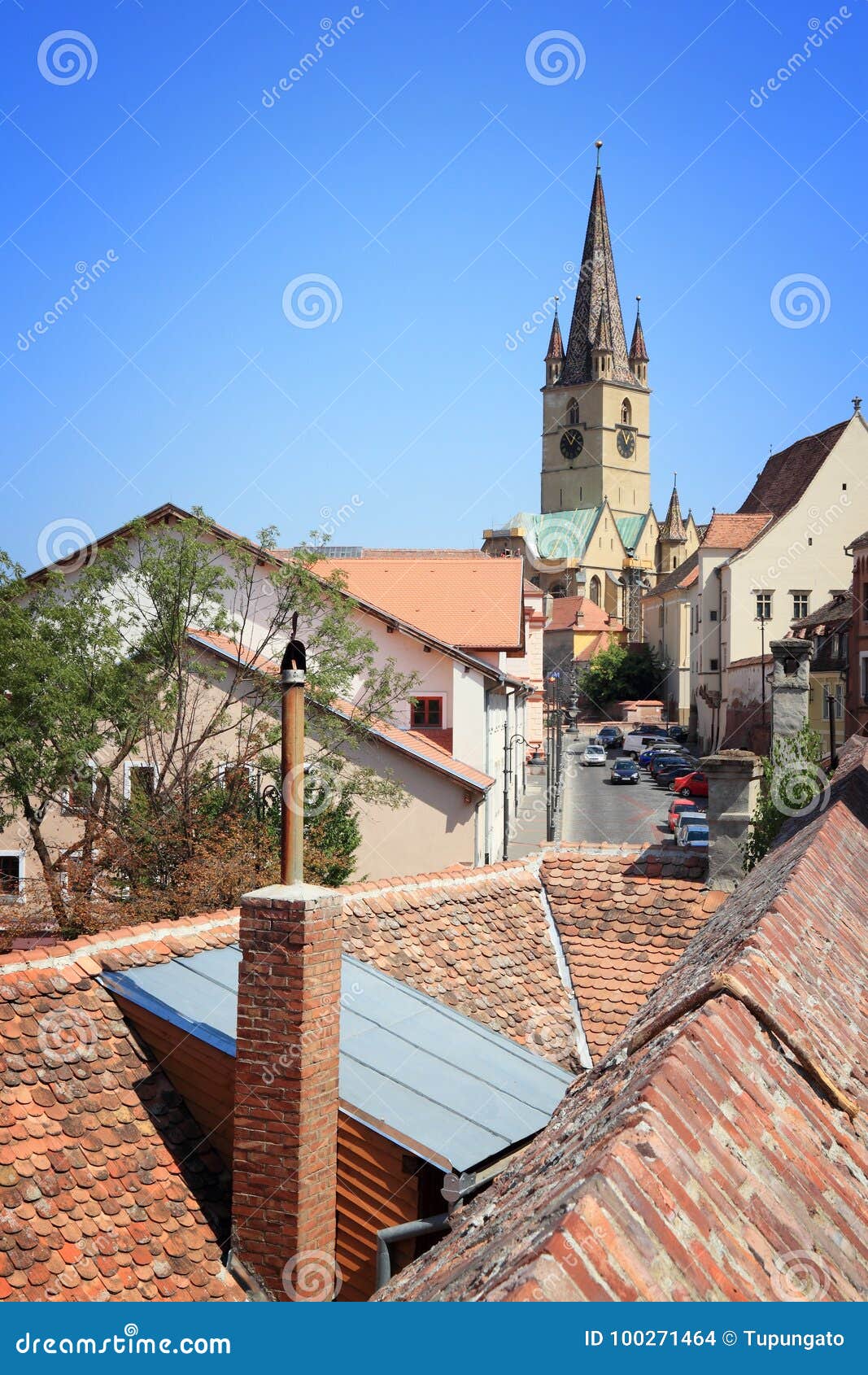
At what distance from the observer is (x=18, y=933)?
17312 mm

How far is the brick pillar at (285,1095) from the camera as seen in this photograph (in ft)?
24.1

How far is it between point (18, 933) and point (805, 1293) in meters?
16.1

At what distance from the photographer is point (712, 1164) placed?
3.29 meters

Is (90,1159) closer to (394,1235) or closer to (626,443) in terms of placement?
(394,1235)

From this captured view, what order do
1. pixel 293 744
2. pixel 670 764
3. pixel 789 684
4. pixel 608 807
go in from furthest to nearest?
pixel 670 764 → pixel 608 807 → pixel 789 684 → pixel 293 744

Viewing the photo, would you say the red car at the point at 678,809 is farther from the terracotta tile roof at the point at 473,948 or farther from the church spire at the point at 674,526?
the church spire at the point at 674,526

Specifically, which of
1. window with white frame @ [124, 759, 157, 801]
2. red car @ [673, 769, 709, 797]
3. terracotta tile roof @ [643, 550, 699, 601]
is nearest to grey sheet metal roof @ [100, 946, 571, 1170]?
window with white frame @ [124, 759, 157, 801]

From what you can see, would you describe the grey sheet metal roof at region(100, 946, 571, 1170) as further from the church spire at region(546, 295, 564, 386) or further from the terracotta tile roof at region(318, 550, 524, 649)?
the church spire at region(546, 295, 564, 386)

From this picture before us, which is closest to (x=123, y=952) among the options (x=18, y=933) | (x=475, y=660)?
(x=18, y=933)

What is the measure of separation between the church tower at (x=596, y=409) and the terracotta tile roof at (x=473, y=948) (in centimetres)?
12591

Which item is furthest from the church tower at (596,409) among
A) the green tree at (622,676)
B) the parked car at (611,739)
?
the parked car at (611,739)

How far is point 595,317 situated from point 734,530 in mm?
73694

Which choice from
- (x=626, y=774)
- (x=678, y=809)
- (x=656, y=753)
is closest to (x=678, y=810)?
(x=678, y=809)

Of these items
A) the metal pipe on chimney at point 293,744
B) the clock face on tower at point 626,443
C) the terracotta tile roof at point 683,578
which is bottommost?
the metal pipe on chimney at point 293,744
